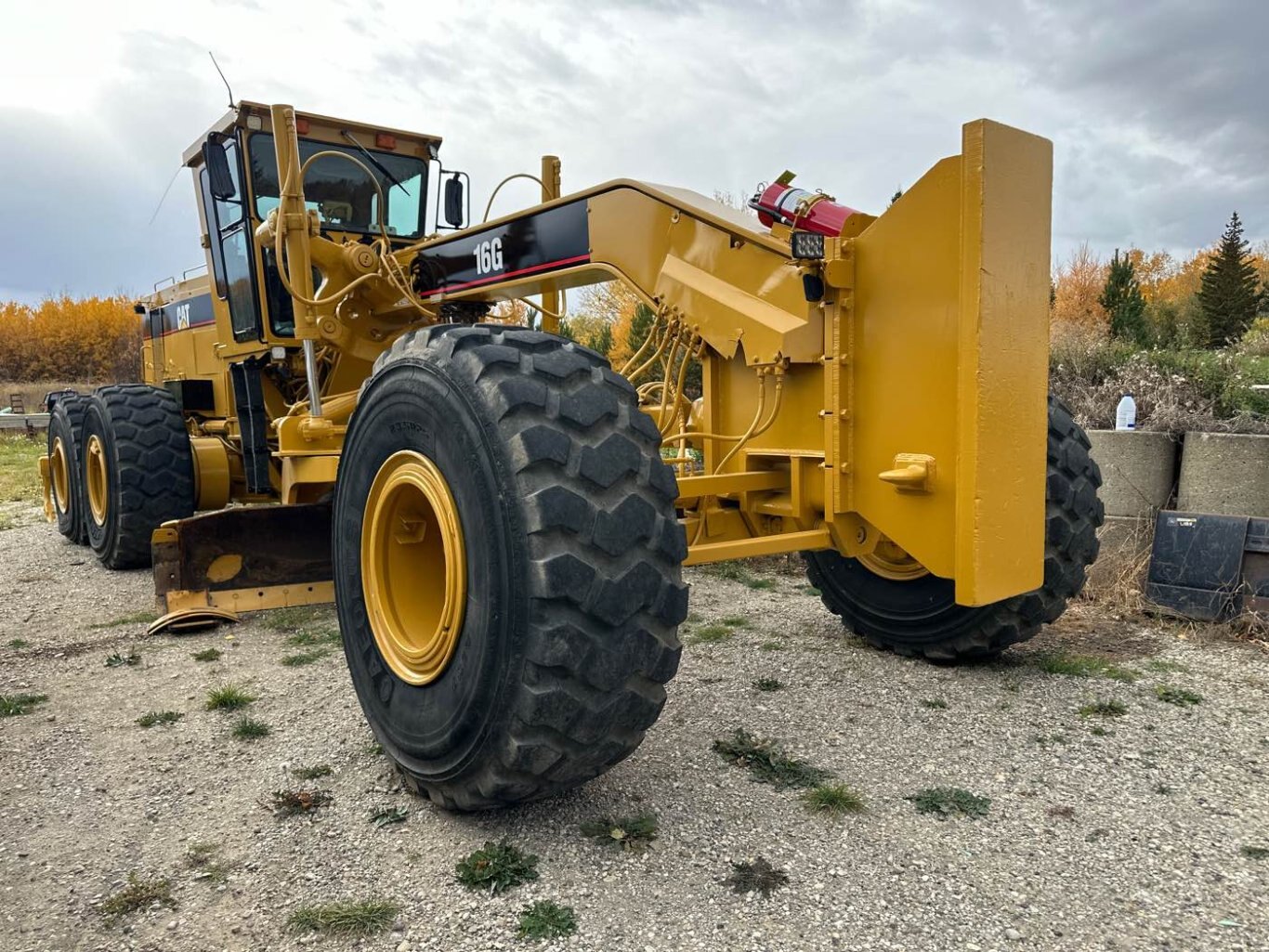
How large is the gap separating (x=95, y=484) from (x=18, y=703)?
3754mm

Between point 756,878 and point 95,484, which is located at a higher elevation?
point 95,484

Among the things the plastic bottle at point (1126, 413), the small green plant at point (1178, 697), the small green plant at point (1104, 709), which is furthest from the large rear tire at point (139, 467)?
the plastic bottle at point (1126, 413)

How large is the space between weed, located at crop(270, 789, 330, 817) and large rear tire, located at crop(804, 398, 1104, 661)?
2.68 m

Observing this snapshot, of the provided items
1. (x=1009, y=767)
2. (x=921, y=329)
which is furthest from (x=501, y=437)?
(x=1009, y=767)

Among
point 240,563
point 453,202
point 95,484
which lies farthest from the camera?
point 95,484

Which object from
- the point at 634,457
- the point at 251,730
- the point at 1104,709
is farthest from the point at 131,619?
the point at 1104,709

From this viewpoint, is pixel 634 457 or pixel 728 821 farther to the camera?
pixel 728 821

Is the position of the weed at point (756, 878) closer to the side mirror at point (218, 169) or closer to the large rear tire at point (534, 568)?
the large rear tire at point (534, 568)

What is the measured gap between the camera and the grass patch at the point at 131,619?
5.57 m

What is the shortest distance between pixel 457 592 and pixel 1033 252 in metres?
2.19

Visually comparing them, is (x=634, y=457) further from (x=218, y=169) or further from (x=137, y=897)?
(x=218, y=169)

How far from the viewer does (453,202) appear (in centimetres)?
614

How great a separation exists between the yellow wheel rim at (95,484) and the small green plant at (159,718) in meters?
3.91

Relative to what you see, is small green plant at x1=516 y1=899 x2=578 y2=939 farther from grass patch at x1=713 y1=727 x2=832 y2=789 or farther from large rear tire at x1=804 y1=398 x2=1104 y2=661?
large rear tire at x1=804 y1=398 x2=1104 y2=661
